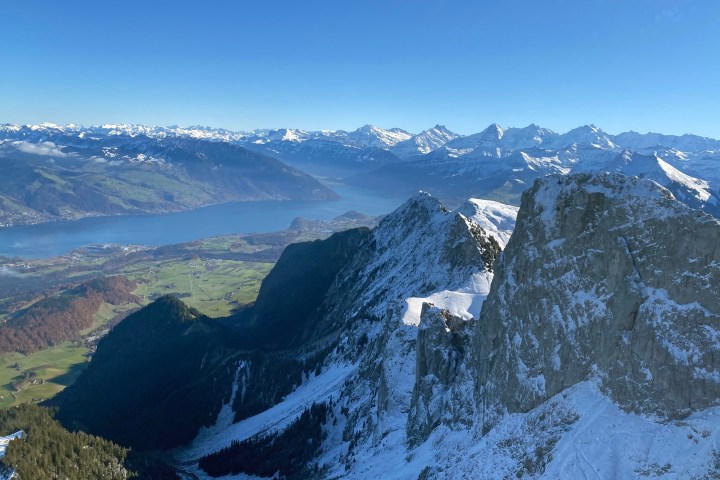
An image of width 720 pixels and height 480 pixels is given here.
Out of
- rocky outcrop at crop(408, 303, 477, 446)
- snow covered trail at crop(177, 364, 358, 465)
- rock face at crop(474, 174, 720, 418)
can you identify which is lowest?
snow covered trail at crop(177, 364, 358, 465)

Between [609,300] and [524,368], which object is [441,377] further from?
[609,300]

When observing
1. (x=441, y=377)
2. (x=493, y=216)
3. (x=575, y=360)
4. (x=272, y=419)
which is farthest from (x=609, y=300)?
(x=493, y=216)

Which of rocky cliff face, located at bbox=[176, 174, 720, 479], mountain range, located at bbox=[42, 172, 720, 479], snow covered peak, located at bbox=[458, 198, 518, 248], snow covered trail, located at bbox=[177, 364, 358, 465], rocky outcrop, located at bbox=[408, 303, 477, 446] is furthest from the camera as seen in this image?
snow covered peak, located at bbox=[458, 198, 518, 248]

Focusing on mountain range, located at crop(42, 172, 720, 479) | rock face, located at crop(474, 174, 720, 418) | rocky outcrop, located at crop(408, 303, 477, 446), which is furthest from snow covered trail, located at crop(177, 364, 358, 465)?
rock face, located at crop(474, 174, 720, 418)

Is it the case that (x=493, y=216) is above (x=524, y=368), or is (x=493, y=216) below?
above

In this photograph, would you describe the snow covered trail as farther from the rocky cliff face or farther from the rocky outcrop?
the rocky outcrop

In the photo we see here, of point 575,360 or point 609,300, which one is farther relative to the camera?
point 575,360

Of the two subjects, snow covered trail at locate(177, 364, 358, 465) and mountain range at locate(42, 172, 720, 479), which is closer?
mountain range at locate(42, 172, 720, 479)

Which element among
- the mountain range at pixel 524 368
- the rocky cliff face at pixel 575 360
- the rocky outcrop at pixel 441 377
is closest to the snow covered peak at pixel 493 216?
the mountain range at pixel 524 368
